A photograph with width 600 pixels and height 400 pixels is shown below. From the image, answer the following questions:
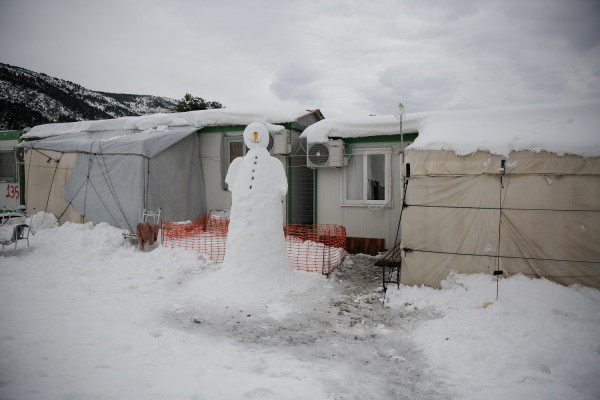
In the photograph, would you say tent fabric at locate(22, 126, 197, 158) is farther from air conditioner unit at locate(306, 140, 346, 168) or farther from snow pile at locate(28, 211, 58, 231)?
air conditioner unit at locate(306, 140, 346, 168)

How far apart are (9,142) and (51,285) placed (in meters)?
11.2

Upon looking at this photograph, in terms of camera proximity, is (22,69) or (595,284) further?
(22,69)

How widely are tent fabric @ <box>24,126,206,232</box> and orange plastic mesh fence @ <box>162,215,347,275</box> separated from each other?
0.90 metres

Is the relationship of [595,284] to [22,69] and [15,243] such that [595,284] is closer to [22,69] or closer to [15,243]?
[15,243]

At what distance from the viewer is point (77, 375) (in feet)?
10.7

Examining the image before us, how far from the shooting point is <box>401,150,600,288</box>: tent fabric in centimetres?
522

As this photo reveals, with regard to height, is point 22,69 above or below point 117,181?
above

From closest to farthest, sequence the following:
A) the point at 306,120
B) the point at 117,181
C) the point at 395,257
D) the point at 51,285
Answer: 1. the point at 51,285
2. the point at 395,257
3. the point at 117,181
4. the point at 306,120

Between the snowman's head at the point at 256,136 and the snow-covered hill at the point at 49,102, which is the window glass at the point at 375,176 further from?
the snow-covered hill at the point at 49,102

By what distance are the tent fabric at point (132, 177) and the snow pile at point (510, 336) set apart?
22.3 feet

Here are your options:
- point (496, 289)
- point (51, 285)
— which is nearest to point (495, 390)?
point (496, 289)

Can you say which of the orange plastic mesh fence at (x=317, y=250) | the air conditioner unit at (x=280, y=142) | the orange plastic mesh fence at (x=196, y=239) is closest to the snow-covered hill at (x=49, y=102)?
the orange plastic mesh fence at (x=196, y=239)

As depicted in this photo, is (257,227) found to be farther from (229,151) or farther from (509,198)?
(229,151)

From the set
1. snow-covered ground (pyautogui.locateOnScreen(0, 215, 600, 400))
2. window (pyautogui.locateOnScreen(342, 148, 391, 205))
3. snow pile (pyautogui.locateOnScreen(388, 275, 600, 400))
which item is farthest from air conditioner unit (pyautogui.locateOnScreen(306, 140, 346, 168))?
snow pile (pyautogui.locateOnScreen(388, 275, 600, 400))
